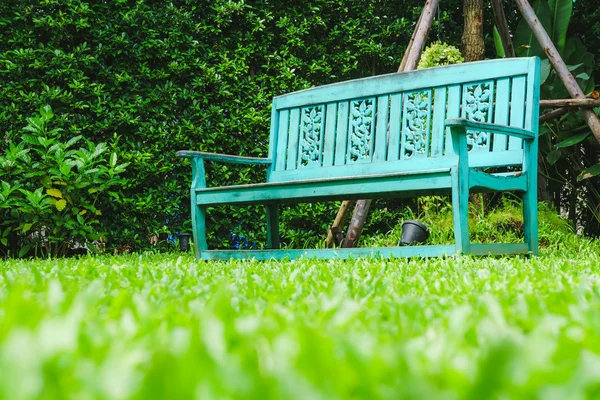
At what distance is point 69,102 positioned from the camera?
15.4ft

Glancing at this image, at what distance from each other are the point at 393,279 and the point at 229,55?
3.67 m

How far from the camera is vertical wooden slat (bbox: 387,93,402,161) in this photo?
3.83 meters

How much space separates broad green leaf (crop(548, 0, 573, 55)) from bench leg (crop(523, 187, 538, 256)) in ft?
9.31

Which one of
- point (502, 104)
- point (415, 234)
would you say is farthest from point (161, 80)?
point (502, 104)

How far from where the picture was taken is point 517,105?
355cm

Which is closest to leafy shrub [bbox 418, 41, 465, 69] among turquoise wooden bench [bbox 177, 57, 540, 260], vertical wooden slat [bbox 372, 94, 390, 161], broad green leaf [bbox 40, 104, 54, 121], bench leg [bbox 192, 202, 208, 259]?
turquoise wooden bench [bbox 177, 57, 540, 260]

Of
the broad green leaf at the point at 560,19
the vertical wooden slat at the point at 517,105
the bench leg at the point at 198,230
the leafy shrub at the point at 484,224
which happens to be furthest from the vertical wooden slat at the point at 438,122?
the broad green leaf at the point at 560,19

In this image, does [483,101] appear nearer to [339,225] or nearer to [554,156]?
[339,225]

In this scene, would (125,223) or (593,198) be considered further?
(593,198)

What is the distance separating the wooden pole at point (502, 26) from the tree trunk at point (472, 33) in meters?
0.22

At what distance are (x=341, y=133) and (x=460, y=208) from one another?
1.36 metres

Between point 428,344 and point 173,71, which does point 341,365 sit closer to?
point 428,344

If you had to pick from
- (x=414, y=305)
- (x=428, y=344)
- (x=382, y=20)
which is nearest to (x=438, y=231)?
(x=382, y=20)

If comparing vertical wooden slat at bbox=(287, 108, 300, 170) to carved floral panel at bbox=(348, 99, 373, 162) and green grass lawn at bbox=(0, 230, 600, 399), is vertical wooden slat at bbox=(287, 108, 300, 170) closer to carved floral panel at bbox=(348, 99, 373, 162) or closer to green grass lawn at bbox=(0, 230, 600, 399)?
carved floral panel at bbox=(348, 99, 373, 162)
